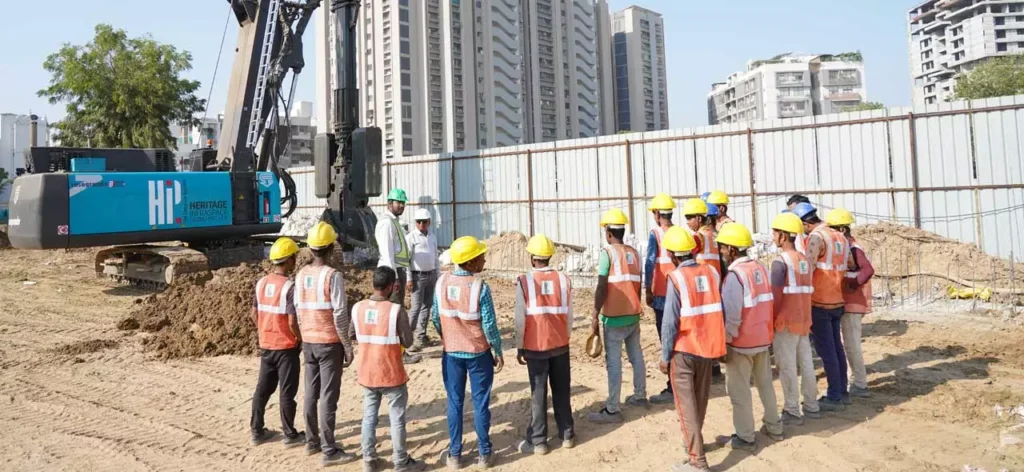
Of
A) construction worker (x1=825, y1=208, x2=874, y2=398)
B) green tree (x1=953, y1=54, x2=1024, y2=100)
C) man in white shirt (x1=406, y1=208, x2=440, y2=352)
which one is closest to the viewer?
construction worker (x1=825, y1=208, x2=874, y2=398)

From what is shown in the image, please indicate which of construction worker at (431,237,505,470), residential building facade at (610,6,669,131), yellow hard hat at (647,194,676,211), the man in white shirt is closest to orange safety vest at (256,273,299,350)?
construction worker at (431,237,505,470)

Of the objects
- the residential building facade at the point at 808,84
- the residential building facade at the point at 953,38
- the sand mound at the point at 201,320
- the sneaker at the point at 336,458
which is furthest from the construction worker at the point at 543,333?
the residential building facade at the point at 808,84

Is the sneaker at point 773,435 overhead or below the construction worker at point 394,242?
below

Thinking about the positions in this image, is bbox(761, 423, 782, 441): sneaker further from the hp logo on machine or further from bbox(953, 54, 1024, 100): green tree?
bbox(953, 54, 1024, 100): green tree

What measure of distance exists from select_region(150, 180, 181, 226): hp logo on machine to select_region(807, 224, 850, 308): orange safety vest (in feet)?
34.8

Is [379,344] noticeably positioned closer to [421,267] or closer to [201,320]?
[421,267]

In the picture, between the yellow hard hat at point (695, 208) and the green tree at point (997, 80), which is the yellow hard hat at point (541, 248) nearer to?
the yellow hard hat at point (695, 208)

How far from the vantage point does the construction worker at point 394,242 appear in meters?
6.79

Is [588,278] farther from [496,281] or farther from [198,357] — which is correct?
[198,357]

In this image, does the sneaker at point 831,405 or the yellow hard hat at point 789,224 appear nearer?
the yellow hard hat at point 789,224

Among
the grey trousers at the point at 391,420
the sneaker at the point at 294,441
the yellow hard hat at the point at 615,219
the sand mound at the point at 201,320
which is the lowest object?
the sneaker at the point at 294,441

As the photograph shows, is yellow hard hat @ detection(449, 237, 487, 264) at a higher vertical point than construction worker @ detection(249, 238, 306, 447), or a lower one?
higher

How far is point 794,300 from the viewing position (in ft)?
15.9

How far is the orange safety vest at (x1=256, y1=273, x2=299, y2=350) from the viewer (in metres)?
4.66
